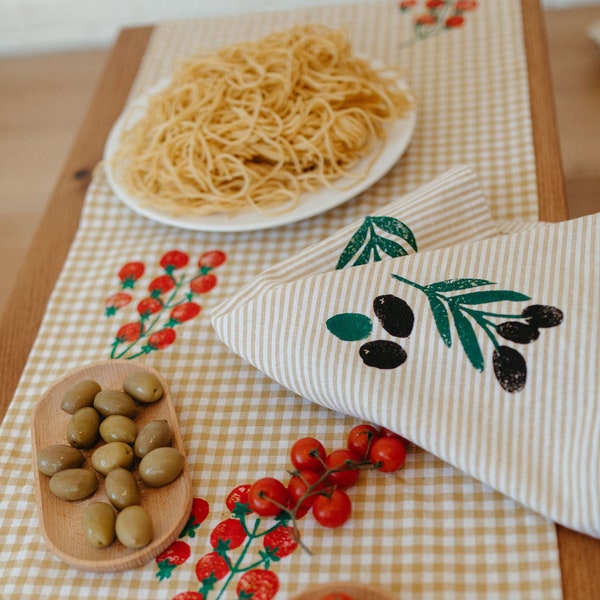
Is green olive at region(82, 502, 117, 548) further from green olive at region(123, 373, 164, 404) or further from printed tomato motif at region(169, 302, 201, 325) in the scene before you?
printed tomato motif at region(169, 302, 201, 325)

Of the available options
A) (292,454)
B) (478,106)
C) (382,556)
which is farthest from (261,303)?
(478,106)

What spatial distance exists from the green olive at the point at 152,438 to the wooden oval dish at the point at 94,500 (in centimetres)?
2

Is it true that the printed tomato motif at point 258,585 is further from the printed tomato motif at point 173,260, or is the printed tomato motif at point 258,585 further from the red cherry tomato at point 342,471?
the printed tomato motif at point 173,260

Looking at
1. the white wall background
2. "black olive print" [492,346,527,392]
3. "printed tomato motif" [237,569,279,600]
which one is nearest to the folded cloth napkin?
"black olive print" [492,346,527,392]

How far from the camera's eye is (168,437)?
0.92 metres

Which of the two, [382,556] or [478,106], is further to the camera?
[478,106]

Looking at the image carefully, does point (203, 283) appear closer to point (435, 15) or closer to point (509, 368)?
point (509, 368)

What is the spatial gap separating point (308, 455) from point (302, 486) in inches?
1.5

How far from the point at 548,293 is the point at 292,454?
345 millimetres

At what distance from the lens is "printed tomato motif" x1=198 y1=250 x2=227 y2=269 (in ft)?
4.09

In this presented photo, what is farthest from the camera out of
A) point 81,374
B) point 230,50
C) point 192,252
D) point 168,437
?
point 230,50

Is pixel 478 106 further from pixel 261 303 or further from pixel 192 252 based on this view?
pixel 261 303

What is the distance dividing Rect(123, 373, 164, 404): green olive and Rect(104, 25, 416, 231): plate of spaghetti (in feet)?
1.07

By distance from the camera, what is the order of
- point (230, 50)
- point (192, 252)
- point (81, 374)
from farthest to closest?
point (230, 50)
point (192, 252)
point (81, 374)
